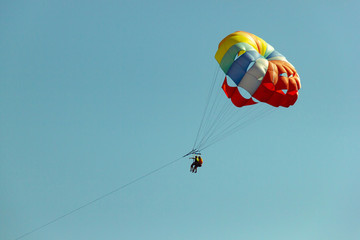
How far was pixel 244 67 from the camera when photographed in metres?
36.0

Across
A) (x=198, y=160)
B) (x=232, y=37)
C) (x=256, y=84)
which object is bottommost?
(x=198, y=160)

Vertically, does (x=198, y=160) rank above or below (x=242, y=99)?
below

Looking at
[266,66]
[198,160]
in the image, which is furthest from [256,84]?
[198,160]

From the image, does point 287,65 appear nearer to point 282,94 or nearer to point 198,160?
point 282,94

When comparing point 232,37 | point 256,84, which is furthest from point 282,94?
point 232,37

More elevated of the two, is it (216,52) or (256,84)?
(216,52)

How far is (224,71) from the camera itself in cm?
3709

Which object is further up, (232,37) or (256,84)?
(232,37)

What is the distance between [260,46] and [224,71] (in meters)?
2.63

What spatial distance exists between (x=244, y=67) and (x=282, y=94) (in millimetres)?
2527

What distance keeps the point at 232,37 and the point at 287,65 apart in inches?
129

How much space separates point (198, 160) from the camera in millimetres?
36531

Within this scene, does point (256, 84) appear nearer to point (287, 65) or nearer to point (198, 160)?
point (287, 65)

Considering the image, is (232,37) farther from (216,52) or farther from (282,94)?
(282,94)
